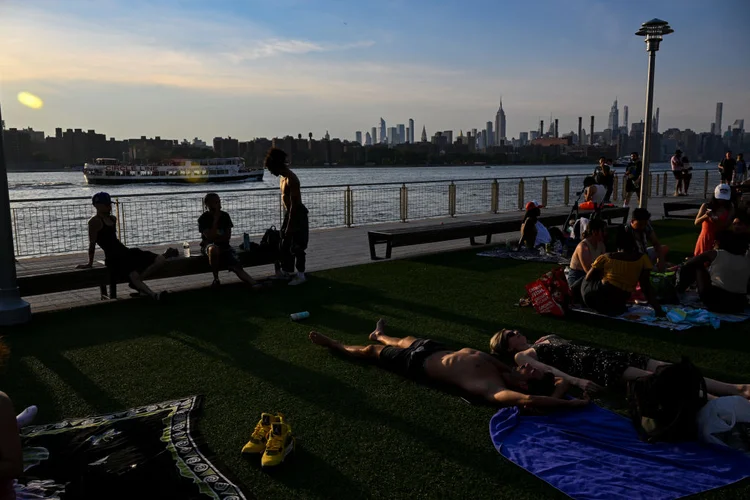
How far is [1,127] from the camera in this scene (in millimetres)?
6902

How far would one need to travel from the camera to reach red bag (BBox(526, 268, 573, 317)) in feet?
23.6

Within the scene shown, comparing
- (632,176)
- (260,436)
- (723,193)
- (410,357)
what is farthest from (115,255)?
(632,176)

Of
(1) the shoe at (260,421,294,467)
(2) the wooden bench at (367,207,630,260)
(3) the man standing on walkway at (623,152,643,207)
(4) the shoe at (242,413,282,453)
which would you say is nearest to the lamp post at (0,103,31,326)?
(4) the shoe at (242,413,282,453)

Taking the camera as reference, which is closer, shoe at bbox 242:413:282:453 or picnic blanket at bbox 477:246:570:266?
shoe at bbox 242:413:282:453

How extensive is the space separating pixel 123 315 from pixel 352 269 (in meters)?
3.98

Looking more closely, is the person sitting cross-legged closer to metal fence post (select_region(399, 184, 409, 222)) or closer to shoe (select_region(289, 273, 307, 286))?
shoe (select_region(289, 273, 307, 286))

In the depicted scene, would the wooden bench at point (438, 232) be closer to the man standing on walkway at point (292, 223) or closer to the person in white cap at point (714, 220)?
the man standing on walkway at point (292, 223)

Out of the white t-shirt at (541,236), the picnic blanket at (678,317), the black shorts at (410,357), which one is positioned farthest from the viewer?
the white t-shirt at (541,236)

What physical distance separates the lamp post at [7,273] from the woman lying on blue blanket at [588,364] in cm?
547

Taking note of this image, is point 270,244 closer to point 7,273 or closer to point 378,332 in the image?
point 7,273

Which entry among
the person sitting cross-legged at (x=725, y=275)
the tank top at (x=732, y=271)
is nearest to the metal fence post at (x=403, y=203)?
the person sitting cross-legged at (x=725, y=275)

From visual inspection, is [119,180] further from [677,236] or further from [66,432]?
[66,432]

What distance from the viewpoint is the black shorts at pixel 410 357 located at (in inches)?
205

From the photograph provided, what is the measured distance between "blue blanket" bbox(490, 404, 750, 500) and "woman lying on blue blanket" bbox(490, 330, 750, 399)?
0.52 meters
